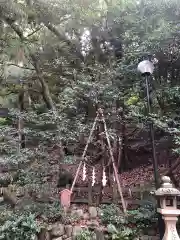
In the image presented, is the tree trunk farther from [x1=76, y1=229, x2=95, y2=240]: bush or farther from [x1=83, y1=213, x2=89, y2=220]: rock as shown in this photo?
[x1=76, y1=229, x2=95, y2=240]: bush

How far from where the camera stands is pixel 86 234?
13.7ft

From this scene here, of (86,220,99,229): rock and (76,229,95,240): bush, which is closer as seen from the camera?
(76,229,95,240): bush

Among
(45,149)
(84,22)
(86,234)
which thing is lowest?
(86,234)

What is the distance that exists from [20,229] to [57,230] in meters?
0.65

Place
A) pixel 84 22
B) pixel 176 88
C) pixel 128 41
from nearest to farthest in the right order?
pixel 176 88 < pixel 128 41 < pixel 84 22

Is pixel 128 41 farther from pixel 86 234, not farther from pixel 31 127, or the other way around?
pixel 86 234

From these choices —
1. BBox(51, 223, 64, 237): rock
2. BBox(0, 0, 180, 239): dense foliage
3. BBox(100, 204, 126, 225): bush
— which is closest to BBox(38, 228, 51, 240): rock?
BBox(51, 223, 64, 237): rock

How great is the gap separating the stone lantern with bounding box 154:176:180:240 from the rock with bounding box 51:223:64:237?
1813mm

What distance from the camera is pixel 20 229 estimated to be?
13.8ft

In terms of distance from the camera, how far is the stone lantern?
11.7 ft

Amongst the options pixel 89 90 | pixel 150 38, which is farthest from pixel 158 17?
pixel 89 90

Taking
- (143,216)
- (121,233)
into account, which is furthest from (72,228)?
(143,216)

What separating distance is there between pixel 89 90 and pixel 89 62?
1.61 meters

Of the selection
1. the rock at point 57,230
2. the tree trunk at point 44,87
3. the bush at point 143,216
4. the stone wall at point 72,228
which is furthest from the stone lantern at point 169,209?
the tree trunk at point 44,87
